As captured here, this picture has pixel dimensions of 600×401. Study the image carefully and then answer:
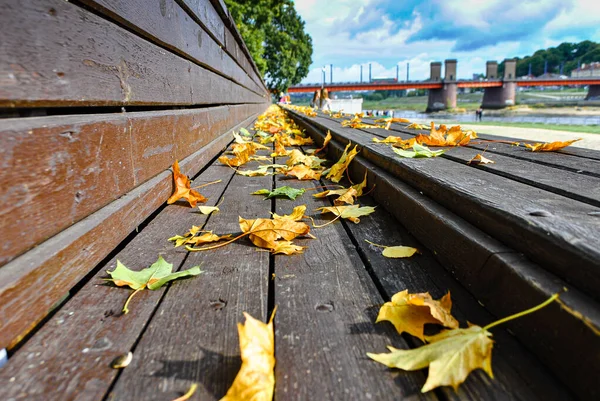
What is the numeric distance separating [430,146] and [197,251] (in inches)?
Answer: 60.6

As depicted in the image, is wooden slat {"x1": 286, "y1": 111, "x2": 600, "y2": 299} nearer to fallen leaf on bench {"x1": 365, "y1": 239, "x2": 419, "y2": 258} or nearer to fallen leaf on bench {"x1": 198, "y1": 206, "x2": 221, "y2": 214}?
fallen leaf on bench {"x1": 365, "y1": 239, "x2": 419, "y2": 258}

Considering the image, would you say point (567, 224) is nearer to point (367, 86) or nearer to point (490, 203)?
point (490, 203)

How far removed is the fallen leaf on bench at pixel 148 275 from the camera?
0.94 metres

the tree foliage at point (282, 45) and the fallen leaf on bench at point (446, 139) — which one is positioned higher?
the tree foliage at point (282, 45)

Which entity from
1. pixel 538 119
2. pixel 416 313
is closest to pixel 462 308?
pixel 416 313

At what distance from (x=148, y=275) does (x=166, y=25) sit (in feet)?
4.61

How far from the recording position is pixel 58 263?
84 centimetres

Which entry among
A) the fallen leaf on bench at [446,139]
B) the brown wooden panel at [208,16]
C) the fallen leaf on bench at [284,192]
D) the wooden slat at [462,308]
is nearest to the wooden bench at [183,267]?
the wooden slat at [462,308]

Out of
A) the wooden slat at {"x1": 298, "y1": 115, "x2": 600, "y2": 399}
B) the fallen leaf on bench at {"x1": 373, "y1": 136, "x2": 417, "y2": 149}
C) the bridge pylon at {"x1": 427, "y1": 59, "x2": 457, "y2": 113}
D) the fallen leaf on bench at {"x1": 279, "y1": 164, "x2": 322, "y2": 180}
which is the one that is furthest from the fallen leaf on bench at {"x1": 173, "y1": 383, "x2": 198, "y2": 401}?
the bridge pylon at {"x1": 427, "y1": 59, "x2": 457, "y2": 113}

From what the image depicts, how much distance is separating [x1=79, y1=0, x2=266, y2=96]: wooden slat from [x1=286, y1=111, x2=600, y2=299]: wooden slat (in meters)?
1.13

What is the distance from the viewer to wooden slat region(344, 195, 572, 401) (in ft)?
1.96

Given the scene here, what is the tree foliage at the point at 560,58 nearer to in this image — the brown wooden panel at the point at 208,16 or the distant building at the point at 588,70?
the distant building at the point at 588,70

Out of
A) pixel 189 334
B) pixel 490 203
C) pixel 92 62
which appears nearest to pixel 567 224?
pixel 490 203

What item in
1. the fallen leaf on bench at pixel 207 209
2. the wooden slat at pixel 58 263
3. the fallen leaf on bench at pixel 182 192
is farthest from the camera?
the fallen leaf on bench at pixel 182 192
